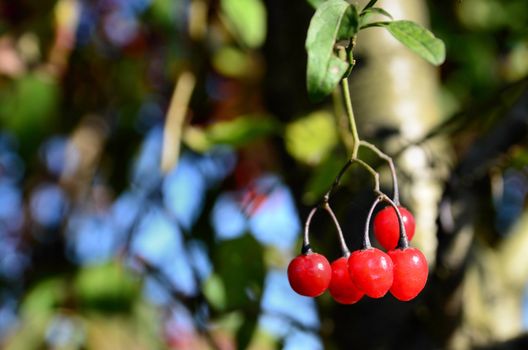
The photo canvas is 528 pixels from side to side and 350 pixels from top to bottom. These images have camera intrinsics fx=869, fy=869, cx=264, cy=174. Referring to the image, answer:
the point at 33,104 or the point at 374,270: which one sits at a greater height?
the point at 374,270

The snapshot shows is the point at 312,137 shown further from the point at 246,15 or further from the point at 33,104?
the point at 33,104

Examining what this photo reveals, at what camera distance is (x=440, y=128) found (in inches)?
32.1

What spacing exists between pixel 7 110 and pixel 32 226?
632 mm

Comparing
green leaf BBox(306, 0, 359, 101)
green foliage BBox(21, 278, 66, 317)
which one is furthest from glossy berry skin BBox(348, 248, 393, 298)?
green foliage BBox(21, 278, 66, 317)

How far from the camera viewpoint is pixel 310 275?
55 centimetres

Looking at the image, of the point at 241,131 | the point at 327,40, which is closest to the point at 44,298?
the point at 241,131

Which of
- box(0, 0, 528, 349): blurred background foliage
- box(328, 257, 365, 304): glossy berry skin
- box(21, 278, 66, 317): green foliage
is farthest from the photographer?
box(21, 278, 66, 317): green foliage

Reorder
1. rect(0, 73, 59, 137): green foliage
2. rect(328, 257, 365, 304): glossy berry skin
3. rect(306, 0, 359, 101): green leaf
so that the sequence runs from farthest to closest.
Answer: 1. rect(0, 73, 59, 137): green foliage
2. rect(328, 257, 365, 304): glossy berry skin
3. rect(306, 0, 359, 101): green leaf

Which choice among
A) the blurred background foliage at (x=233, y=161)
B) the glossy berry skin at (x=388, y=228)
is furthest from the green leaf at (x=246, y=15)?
the glossy berry skin at (x=388, y=228)

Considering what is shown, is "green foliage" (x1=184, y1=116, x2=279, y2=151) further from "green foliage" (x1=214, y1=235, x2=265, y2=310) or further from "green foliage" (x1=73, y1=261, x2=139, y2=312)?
"green foliage" (x1=73, y1=261, x2=139, y2=312)

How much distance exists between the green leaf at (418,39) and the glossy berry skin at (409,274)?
0.12 meters

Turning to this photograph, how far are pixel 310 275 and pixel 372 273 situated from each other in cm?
4

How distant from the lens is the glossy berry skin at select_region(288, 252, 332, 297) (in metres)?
0.55

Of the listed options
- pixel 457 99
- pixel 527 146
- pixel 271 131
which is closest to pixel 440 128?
pixel 527 146
